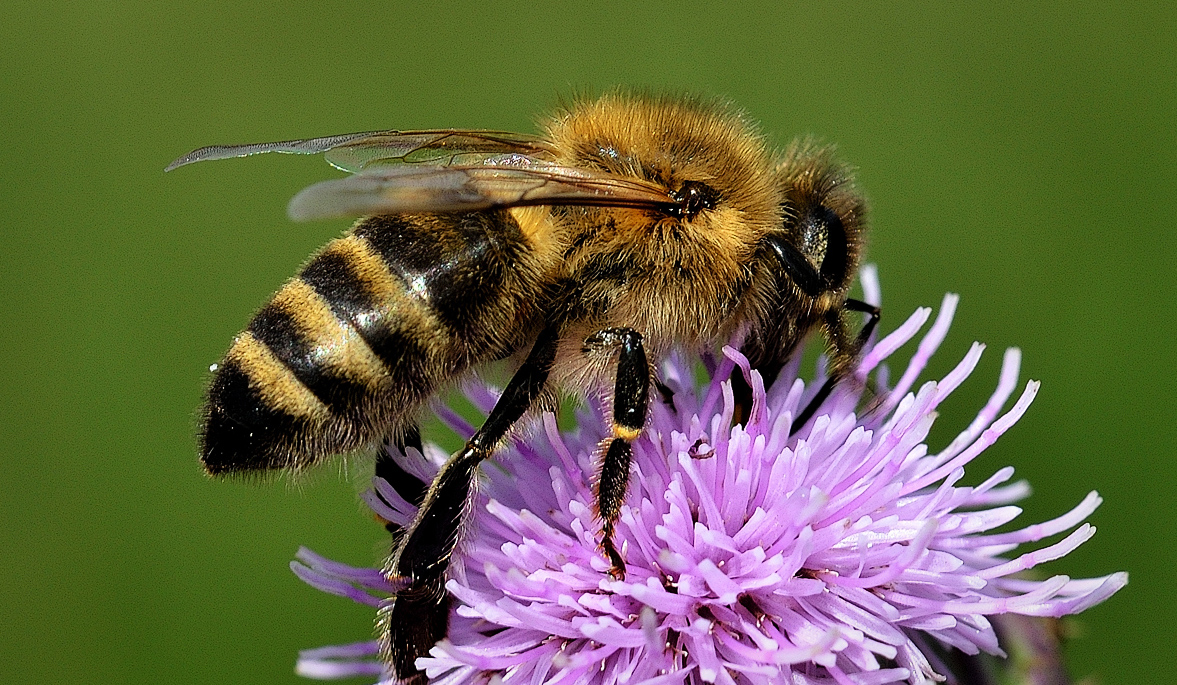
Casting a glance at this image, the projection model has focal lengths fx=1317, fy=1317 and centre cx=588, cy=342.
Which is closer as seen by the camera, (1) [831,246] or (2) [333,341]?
(2) [333,341]

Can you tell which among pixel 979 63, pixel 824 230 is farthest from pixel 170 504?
pixel 979 63

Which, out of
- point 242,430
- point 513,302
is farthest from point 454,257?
point 242,430

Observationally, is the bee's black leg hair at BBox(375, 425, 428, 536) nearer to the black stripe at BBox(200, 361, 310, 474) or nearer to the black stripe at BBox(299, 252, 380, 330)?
the black stripe at BBox(200, 361, 310, 474)

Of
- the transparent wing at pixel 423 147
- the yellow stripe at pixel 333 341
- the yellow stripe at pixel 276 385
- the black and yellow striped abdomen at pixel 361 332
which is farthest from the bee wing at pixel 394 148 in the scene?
the yellow stripe at pixel 276 385

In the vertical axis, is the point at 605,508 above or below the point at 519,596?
above

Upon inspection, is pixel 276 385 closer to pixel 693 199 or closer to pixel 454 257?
pixel 454 257

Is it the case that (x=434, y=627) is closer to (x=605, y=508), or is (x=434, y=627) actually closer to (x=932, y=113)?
(x=605, y=508)
